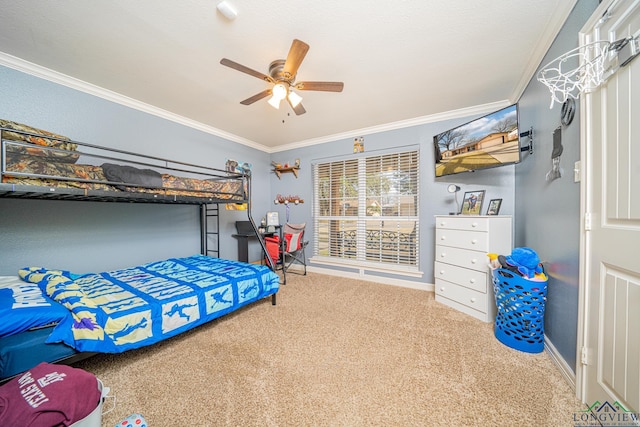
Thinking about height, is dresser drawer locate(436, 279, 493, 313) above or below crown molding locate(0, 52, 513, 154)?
below

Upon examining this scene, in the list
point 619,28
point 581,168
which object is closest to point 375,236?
point 581,168

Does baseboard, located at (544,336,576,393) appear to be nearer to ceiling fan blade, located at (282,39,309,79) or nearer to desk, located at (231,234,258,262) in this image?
ceiling fan blade, located at (282,39,309,79)

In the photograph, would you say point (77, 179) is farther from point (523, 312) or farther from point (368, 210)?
point (523, 312)

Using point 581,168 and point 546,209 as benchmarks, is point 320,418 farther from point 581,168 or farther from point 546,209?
point 546,209

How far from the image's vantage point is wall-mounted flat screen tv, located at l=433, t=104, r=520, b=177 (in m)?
2.10

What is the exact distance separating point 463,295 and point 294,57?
276 cm

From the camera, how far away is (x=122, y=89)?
2.41m

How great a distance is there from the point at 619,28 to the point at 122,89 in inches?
152

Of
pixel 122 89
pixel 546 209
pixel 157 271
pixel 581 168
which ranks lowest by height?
pixel 157 271

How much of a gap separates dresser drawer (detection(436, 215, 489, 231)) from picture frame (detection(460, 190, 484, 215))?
0.40 m

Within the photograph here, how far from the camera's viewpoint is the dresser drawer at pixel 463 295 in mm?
2178

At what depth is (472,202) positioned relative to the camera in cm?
272

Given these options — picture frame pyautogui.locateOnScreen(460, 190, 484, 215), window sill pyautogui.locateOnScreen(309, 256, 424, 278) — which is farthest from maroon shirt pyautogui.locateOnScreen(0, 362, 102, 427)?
picture frame pyautogui.locateOnScreen(460, 190, 484, 215)

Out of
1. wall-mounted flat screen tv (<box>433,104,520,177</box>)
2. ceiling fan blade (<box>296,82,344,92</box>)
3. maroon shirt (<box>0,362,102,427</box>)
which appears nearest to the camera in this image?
maroon shirt (<box>0,362,102,427</box>)
